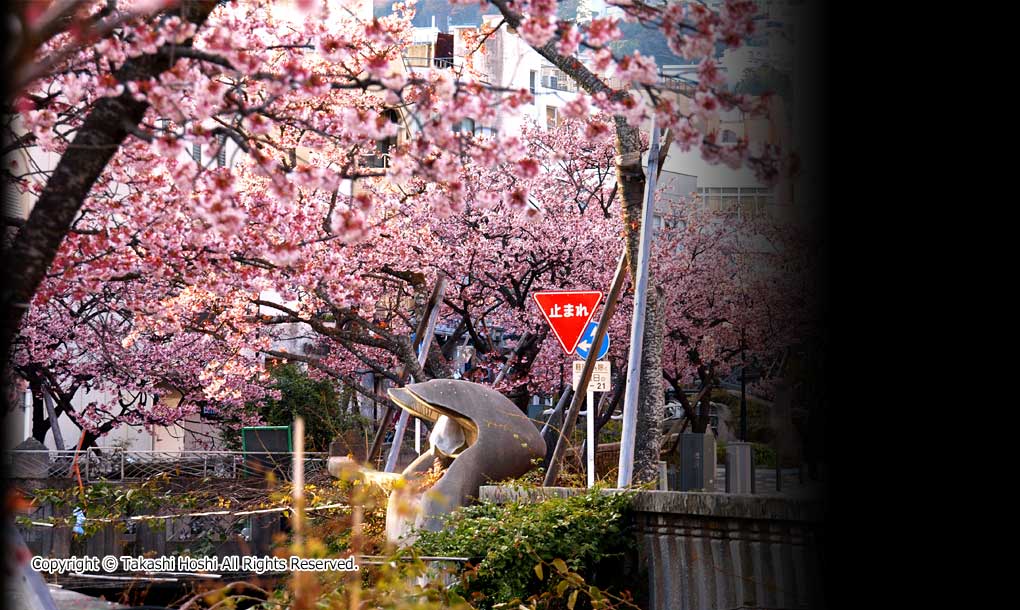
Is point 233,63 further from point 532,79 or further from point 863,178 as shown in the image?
point 532,79

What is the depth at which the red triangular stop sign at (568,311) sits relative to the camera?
12602 mm

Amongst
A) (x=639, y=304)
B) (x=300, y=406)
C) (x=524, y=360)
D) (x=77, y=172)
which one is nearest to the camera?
(x=77, y=172)

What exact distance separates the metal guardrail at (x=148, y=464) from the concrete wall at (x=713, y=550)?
9.63 m

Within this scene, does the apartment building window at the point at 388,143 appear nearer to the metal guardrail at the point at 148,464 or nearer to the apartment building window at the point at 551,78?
the metal guardrail at the point at 148,464

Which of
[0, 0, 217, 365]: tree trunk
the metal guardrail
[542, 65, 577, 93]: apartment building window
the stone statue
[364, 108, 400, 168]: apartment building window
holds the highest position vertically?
[542, 65, 577, 93]: apartment building window

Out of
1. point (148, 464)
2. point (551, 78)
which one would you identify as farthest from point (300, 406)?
point (551, 78)

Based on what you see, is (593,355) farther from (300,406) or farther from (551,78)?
(551,78)

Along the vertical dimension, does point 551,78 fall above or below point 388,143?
above

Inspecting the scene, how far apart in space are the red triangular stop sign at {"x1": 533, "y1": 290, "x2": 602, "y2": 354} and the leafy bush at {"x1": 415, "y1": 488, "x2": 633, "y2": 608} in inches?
152

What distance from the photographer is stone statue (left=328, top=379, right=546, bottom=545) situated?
11.1 meters

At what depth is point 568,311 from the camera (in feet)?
41.5

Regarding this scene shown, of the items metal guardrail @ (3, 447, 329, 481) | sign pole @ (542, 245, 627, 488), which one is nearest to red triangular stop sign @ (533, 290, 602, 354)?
sign pole @ (542, 245, 627, 488)

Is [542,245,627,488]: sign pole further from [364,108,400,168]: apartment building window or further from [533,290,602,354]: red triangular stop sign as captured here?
[364,108,400,168]: apartment building window

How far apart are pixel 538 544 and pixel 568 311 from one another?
15.4ft
